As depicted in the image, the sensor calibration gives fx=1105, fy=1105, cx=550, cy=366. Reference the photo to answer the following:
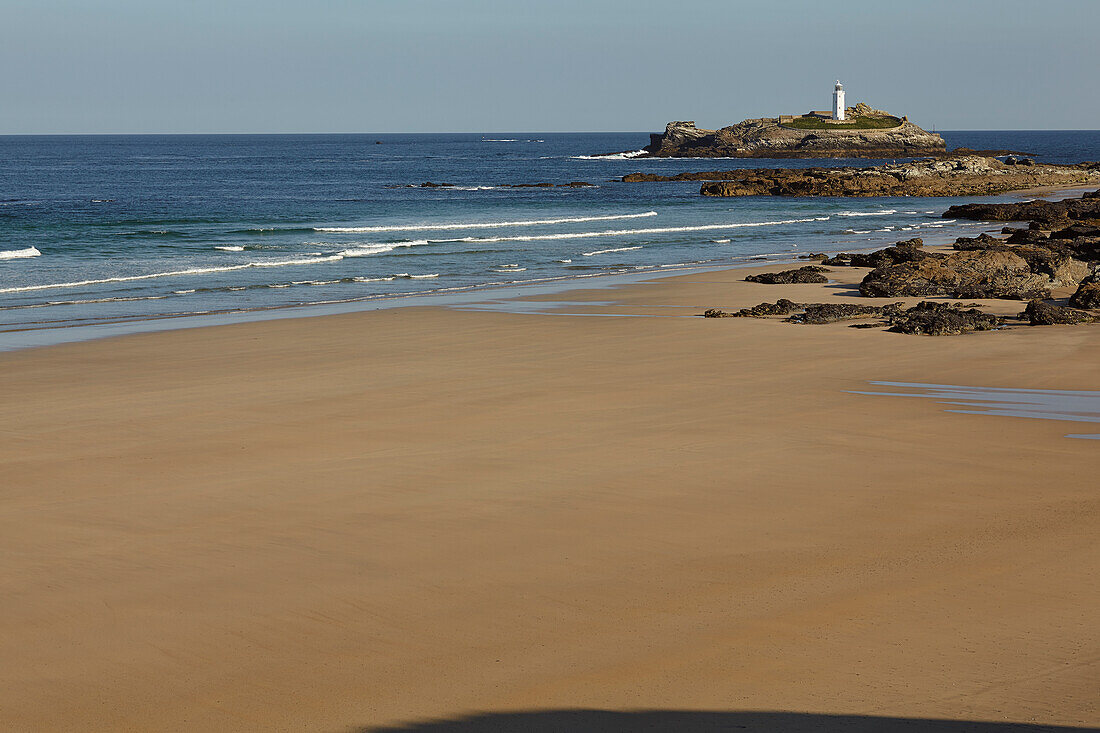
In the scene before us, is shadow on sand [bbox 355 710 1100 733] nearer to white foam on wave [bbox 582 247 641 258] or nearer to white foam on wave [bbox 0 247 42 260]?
white foam on wave [bbox 582 247 641 258]

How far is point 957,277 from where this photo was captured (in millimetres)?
20531

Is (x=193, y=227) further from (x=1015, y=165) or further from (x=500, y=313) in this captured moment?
(x=1015, y=165)

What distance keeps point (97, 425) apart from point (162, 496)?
2821mm

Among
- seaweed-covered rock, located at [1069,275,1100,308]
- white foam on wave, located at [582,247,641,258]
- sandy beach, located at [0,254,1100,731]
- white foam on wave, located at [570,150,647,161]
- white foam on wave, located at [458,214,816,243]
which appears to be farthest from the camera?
white foam on wave, located at [570,150,647,161]

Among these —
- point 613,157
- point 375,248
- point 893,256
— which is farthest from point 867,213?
point 613,157

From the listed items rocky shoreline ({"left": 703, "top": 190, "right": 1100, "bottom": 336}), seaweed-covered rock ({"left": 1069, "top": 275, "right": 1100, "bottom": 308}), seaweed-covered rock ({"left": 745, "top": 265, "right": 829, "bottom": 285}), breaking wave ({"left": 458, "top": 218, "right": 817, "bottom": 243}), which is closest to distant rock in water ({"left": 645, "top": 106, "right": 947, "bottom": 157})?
breaking wave ({"left": 458, "top": 218, "right": 817, "bottom": 243})

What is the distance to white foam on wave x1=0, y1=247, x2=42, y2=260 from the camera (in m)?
31.2

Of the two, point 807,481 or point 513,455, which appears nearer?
point 807,481

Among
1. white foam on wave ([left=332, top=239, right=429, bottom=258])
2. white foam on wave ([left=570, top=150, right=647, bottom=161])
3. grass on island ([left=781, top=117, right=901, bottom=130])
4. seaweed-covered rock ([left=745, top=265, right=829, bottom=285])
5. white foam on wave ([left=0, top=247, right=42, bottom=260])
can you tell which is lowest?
seaweed-covered rock ([left=745, top=265, right=829, bottom=285])

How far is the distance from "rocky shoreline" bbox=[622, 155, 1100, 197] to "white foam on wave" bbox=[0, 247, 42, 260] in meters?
45.0

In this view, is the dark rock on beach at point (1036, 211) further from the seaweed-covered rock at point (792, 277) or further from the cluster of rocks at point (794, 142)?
the cluster of rocks at point (794, 142)

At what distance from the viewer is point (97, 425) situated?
33.6 feet

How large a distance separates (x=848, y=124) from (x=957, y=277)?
392 feet

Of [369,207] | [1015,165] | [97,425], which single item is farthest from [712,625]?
[1015,165]
